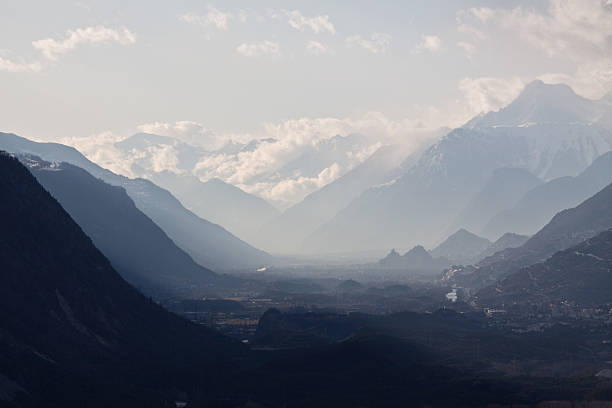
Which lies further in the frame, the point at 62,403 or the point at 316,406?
the point at 316,406

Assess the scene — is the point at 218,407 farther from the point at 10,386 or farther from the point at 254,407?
the point at 10,386

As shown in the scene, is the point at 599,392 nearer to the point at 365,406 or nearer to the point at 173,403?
the point at 365,406

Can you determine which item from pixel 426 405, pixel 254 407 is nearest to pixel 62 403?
pixel 254 407

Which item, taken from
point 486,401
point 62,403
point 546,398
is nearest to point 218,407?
→ point 62,403

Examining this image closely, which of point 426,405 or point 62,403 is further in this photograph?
point 426,405

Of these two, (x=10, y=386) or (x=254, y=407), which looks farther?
(x=254, y=407)

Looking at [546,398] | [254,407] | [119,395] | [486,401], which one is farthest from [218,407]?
[546,398]

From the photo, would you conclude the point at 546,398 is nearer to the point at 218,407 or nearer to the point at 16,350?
the point at 218,407
